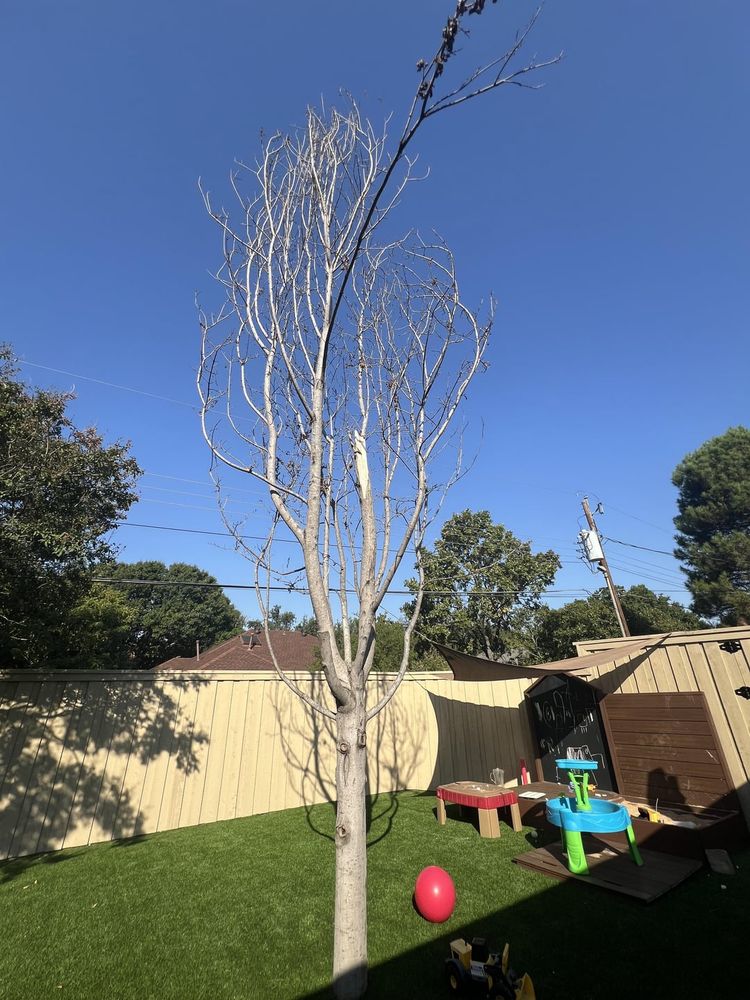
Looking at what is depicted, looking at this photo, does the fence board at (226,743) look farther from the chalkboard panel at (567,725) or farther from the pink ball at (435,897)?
the pink ball at (435,897)

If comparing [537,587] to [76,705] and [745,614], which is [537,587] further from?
[76,705]

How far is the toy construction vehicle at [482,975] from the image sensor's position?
2.25 m

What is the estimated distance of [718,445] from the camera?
2658 cm

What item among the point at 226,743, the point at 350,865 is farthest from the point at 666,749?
the point at 226,743

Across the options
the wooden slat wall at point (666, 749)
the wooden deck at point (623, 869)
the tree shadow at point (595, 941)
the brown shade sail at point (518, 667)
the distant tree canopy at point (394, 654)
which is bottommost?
the tree shadow at point (595, 941)

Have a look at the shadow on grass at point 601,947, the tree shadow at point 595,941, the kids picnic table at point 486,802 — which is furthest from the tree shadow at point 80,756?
the shadow on grass at point 601,947

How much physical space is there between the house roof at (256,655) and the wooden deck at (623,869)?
672 inches

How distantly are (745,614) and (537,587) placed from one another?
Answer: 10.1 m

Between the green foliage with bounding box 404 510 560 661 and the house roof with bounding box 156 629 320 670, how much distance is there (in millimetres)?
6555

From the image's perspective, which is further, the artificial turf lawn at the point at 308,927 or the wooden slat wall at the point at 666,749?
the wooden slat wall at the point at 666,749

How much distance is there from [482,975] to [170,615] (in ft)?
113

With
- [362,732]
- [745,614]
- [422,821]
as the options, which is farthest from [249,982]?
[745,614]

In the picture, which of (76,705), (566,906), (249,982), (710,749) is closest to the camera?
(249,982)

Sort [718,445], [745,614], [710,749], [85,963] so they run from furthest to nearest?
[718,445] → [745,614] → [710,749] → [85,963]
